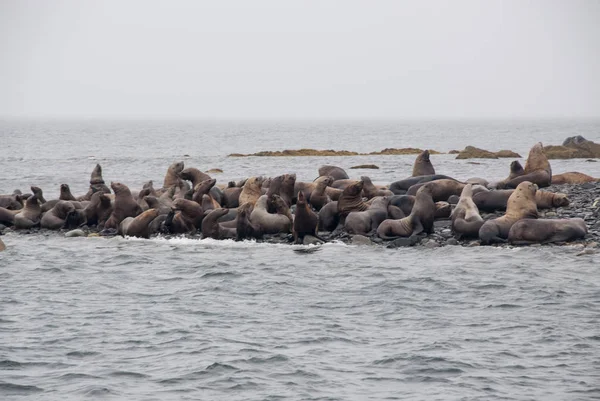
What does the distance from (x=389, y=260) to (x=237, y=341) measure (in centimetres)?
583

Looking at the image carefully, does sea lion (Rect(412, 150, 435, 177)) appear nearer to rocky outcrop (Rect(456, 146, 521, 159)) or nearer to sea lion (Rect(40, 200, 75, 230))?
sea lion (Rect(40, 200, 75, 230))

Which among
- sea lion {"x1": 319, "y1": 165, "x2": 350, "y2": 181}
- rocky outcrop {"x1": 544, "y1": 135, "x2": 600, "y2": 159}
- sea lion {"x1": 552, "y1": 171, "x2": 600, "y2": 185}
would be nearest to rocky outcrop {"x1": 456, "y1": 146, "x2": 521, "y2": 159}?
rocky outcrop {"x1": 544, "y1": 135, "x2": 600, "y2": 159}

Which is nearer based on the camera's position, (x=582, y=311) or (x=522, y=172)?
(x=582, y=311)

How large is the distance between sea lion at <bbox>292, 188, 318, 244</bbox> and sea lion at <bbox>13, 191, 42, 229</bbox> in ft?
24.0

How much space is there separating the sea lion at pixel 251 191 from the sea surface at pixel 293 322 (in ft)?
7.46

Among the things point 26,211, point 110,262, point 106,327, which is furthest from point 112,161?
point 106,327

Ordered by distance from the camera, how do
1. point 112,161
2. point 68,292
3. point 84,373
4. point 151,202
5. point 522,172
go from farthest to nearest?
point 112,161, point 522,172, point 151,202, point 68,292, point 84,373

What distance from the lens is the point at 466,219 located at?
62.2 feet

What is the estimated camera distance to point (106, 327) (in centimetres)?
1302

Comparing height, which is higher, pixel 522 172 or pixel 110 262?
pixel 522 172

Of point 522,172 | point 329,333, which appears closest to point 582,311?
point 329,333

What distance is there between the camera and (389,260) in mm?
17422

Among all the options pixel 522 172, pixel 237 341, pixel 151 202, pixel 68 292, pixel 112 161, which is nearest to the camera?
pixel 237 341

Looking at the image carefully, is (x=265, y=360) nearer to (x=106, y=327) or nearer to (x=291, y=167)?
(x=106, y=327)
